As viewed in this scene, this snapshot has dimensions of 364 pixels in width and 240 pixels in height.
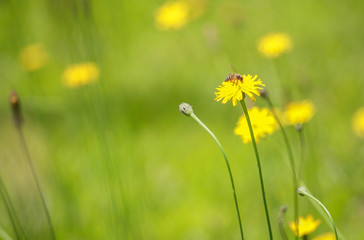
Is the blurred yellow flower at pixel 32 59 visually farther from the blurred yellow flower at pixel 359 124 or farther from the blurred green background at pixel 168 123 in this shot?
the blurred yellow flower at pixel 359 124

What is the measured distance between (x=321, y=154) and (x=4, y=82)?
124 centimetres

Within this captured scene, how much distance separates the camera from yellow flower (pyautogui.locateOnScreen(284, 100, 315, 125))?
0.93m

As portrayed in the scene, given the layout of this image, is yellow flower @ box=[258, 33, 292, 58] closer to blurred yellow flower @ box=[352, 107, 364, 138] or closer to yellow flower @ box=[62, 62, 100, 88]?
blurred yellow flower @ box=[352, 107, 364, 138]

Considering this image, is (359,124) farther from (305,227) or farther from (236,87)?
(236,87)

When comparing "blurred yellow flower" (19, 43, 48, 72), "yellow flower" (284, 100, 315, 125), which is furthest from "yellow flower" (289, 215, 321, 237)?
"blurred yellow flower" (19, 43, 48, 72)

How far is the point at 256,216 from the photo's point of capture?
102 cm

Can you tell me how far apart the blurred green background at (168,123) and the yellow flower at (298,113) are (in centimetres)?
9

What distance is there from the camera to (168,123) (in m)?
1.38

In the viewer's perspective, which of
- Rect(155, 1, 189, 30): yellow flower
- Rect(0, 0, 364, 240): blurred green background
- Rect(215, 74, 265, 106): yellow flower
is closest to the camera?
Rect(215, 74, 265, 106): yellow flower

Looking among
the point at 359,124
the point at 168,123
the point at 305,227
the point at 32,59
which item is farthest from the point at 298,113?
the point at 32,59

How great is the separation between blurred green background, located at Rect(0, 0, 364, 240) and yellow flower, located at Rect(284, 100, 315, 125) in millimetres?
94

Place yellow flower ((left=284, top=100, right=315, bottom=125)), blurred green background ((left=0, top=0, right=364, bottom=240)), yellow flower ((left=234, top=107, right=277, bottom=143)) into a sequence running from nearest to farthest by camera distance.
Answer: yellow flower ((left=234, top=107, right=277, bottom=143)) → yellow flower ((left=284, top=100, right=315, bottom=125)) → blurred green background ((left=0, top=0, right=364, bottom=240))

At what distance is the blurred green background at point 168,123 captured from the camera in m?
1.03

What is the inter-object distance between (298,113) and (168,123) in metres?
0.55
